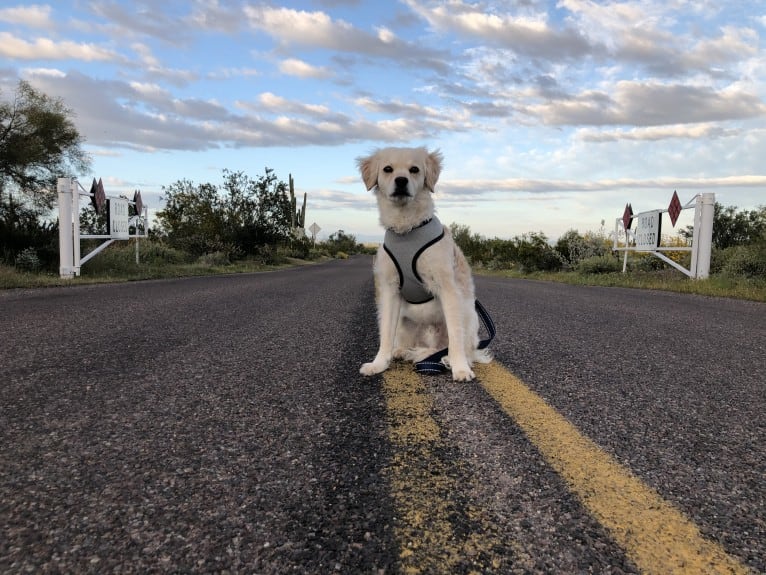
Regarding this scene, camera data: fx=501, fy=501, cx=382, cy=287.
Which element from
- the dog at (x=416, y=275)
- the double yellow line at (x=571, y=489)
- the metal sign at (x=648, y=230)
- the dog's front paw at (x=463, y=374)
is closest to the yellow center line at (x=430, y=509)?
the double yellow line at (x=571, y=489)

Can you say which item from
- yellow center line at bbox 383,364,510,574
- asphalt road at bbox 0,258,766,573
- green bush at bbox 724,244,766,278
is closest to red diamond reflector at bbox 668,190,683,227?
green bush at bbox 724,244,766,278

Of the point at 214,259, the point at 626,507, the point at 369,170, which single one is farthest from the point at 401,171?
the point at 214,259

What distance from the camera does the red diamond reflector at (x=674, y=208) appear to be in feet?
45.9

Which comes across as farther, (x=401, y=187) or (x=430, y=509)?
(x=401, y=187)

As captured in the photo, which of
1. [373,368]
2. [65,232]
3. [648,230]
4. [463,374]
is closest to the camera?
[463,374]

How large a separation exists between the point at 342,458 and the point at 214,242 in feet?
84.8

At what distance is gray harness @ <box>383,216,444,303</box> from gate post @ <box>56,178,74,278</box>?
10.1 metres

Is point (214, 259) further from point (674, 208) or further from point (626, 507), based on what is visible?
point (626, 507)

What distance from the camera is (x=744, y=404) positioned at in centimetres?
244

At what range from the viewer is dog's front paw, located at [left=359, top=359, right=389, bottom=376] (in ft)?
9.57

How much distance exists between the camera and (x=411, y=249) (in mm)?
2963

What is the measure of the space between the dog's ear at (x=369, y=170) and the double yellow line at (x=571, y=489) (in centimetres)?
179

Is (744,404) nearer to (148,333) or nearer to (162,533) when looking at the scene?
(162,533)

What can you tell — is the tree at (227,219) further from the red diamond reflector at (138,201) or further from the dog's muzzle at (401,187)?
the dog's muzzle at (401,187)
